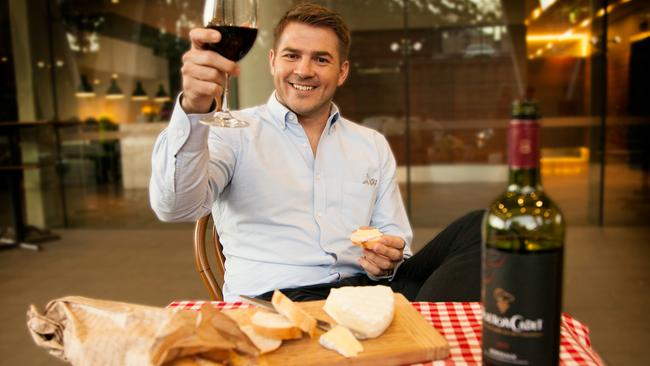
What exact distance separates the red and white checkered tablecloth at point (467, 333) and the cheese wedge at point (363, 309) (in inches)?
3.5

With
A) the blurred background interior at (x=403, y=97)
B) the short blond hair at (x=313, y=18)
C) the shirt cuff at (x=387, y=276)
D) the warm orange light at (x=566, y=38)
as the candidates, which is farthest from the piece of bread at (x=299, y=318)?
the warm orange light at (x=566, y=38)

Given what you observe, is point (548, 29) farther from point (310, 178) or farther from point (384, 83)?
point (310, 178)

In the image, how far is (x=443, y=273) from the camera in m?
1.31

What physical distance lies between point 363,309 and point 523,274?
0.89ft

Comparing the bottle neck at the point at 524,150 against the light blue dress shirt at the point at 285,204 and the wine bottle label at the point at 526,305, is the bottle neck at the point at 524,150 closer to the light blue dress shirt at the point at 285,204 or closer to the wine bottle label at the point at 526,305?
the wine bottle label at the point at 526,305

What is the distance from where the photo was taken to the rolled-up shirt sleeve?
118 cm

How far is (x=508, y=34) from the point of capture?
18.4 ft

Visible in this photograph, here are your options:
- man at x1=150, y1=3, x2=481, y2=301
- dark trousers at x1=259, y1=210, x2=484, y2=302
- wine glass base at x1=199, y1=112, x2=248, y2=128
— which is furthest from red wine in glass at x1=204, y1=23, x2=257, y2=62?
dark trousers at x1=259, y1=210, x2=484, y2=302

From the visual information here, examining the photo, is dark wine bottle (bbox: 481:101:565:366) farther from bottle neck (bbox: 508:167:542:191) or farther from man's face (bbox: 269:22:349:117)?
man's face (bbox: 269:22:349:117)

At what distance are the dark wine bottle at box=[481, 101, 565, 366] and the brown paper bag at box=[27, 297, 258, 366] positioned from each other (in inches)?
12.0

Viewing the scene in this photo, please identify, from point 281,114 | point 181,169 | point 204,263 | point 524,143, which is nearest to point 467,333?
point 524,143

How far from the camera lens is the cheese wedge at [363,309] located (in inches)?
32.5

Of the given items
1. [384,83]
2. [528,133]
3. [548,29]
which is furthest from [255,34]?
[548,29]

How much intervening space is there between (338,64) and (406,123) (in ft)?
13.2
